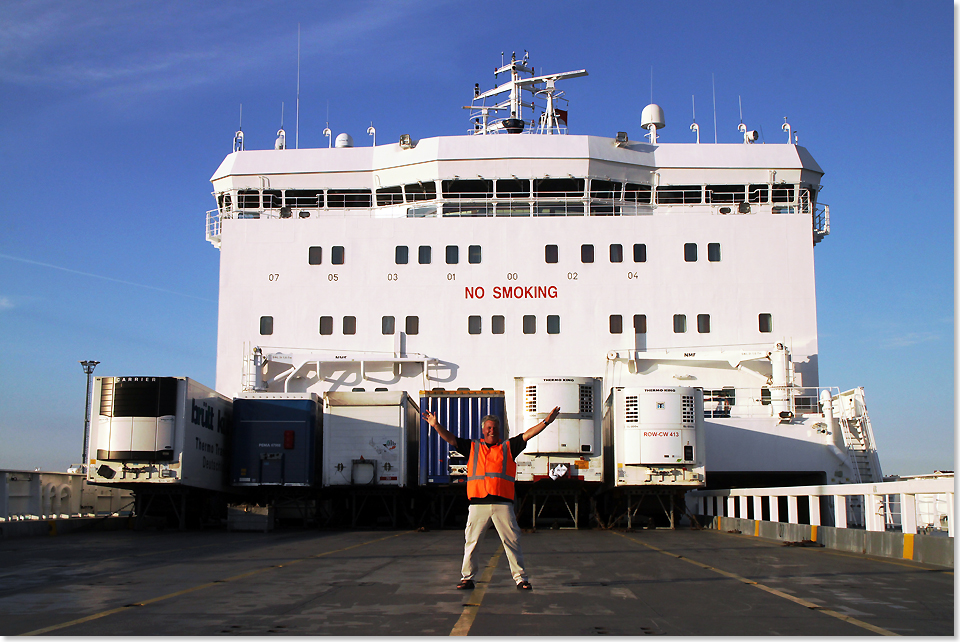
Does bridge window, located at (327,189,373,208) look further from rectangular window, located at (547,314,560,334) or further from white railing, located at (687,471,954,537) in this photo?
white railing, located at (687,471,954,537)

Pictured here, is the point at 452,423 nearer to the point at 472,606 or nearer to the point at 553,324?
the point at 553,324

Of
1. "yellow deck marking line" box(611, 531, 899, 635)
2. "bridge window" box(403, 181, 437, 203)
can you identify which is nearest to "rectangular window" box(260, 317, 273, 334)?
"bridge window" box(403, 181, 437, 203)

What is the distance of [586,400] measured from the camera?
2188 cm

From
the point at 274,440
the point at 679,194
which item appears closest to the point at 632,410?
the point at 274,440

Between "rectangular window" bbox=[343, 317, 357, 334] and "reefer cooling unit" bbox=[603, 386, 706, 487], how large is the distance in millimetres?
9481

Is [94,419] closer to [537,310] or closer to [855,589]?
[537,310]

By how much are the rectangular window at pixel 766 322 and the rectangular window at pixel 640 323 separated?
3680 millimetres

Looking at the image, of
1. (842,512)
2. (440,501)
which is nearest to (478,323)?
(440,501)

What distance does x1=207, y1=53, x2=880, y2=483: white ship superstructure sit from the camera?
27.0 m

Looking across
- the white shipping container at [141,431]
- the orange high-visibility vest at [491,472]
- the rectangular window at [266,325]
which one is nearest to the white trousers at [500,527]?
the orange high-visibility vest at [491,472]

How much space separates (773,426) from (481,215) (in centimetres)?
1130

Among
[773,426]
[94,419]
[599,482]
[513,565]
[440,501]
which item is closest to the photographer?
[513,565]

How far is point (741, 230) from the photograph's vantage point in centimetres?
2803

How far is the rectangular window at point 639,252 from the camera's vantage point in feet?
90.6
